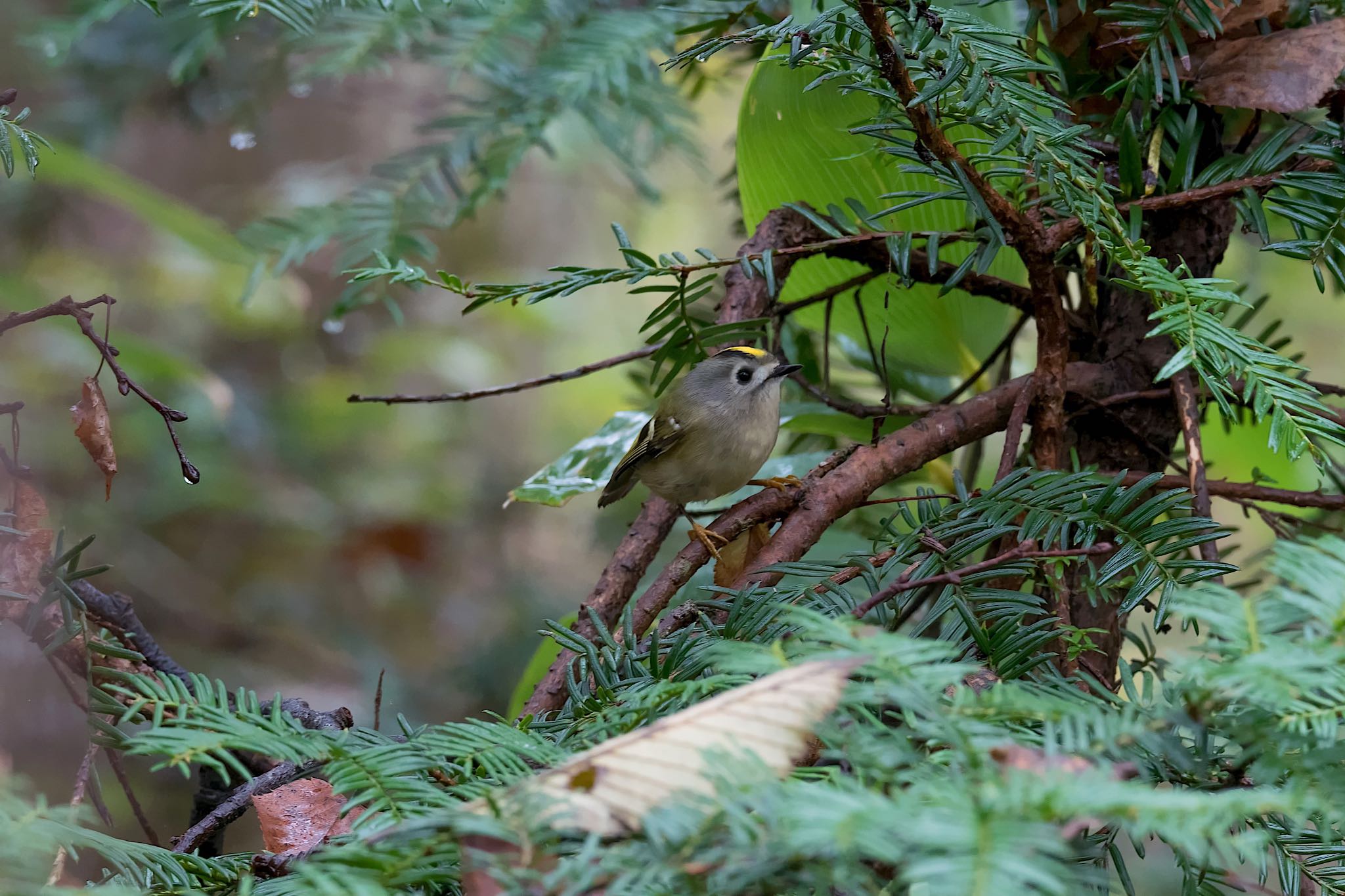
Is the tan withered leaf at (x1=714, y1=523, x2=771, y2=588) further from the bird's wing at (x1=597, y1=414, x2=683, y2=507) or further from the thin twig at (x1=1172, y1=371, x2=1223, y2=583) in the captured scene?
the bird's wing at (x1=597, y1=414, x2=683, y2=507)

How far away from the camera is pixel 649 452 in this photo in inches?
74.6

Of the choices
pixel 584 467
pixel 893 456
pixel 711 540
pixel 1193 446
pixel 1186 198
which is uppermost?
pixel 1186 198

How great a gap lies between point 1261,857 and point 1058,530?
→ 0.49 metres

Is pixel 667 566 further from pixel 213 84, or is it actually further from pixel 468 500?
pixel 468 500

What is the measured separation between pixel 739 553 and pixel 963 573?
0.39 meters

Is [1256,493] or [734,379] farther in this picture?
[734,379]

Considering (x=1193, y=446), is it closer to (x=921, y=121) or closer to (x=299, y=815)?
(x=921, y=121)

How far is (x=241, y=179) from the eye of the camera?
4.20 metres

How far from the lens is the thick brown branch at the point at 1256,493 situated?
1.02 m

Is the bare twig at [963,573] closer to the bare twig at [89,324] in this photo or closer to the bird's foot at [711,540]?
the bird's foot at [711,540]

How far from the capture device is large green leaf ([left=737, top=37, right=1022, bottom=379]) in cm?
120

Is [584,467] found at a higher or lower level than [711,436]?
A: higher

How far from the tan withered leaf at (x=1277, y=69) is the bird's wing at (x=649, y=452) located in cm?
100

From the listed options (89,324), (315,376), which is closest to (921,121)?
(89,324)
